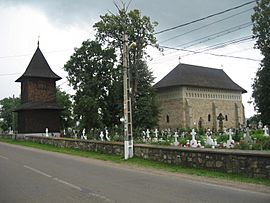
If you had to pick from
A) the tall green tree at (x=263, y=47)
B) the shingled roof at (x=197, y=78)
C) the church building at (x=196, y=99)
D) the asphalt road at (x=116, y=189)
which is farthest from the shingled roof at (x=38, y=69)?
the asphalt road at (x=116, y=189)

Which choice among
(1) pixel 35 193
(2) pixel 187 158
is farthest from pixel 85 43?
(1) pixel 35 193

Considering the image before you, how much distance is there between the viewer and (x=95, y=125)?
47.8 meters

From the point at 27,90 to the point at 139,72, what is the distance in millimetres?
16936

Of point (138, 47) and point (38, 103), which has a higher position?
point (138, 47)

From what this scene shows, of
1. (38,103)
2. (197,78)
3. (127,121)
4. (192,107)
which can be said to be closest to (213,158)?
(127,121)

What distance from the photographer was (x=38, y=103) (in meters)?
51.3

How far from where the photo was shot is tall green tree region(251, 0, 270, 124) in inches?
1534

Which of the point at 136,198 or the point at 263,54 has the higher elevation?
the point at 263,54

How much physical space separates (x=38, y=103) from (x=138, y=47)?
1763 cm

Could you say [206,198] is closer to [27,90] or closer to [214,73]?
[27,90]

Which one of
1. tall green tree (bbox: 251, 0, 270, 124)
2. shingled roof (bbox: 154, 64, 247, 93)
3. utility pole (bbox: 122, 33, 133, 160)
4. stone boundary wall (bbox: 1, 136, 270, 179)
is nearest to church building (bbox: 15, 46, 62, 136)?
shingled roof (bbox: 154, 64, 247, 93)

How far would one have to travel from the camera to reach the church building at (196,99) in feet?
207

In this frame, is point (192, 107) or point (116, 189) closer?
point (116, 189)

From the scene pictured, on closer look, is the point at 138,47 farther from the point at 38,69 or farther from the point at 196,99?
the point at 196,99
